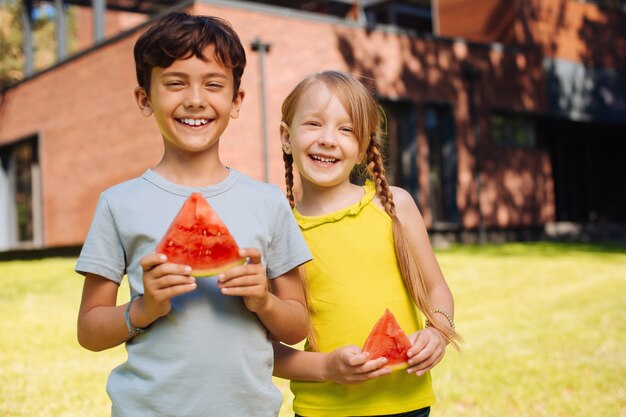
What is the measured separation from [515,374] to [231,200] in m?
4.35

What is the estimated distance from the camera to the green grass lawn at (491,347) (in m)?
5.20

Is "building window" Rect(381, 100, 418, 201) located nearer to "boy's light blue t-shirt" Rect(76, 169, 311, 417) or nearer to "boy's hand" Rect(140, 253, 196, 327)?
"boy's light blue t-shirt" Rect(76, 169, 311, 417)

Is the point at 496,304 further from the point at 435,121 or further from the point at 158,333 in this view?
the point at 435,121

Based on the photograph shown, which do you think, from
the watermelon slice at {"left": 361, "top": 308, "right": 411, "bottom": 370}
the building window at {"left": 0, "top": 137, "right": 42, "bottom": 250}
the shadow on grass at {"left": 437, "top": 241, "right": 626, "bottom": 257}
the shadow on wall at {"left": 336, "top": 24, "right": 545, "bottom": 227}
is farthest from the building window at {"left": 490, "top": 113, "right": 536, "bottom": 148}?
the watermelon slice at {"left": 361, "top": 308, "right": 411, "bottom": 370}

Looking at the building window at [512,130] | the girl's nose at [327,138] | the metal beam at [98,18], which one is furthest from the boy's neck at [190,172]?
the building window at [512,130]

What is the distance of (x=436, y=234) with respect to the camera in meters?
20.6

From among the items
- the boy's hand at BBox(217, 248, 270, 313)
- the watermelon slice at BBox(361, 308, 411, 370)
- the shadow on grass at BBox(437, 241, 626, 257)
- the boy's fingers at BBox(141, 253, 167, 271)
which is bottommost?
the shadow on grass at BBox(437, 241, 626, 257)

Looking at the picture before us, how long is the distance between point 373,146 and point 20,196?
23437 millimetres

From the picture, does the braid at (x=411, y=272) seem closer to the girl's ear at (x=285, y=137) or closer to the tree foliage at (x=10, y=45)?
the girl's ear at (x=285, y=137)

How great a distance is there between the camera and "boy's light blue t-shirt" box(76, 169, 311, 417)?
2219 mm

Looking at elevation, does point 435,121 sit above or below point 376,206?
above

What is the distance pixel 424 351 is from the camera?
2551 mm

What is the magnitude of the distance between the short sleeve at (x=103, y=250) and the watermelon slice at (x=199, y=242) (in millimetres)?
202

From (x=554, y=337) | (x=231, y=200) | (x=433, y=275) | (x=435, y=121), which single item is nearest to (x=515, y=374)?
(x=554, y=337)
